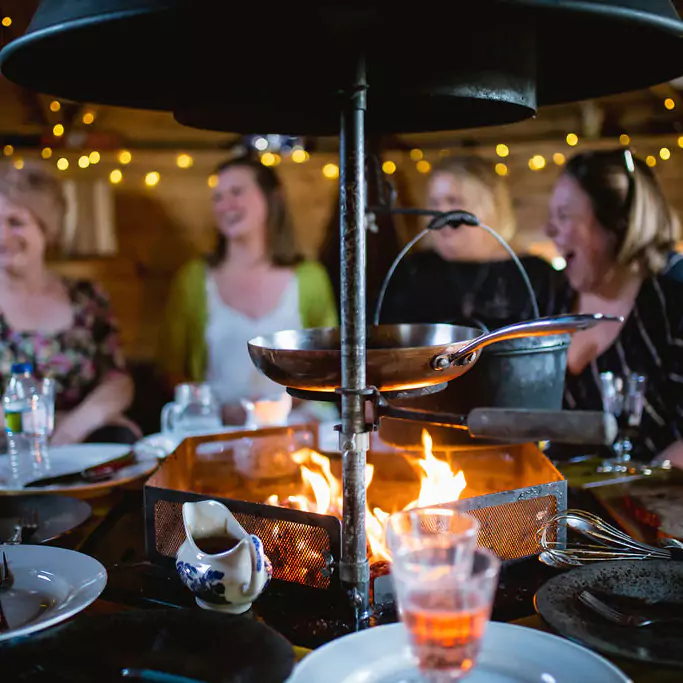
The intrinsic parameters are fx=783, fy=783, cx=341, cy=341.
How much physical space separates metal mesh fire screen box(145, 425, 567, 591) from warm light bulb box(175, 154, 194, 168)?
304cm

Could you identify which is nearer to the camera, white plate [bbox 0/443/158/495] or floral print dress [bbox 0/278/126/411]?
white plate [bbox 0/443/158/495]

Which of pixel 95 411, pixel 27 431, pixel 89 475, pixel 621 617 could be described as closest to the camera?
pixel 621 617

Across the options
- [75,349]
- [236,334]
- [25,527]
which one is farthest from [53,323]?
[25,527]

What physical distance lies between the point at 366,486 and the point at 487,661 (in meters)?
0.49

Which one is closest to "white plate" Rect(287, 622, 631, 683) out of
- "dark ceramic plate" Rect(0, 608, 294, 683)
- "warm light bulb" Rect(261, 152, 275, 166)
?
"dark ceramic plate" Rect(0, 608, 294, 683)

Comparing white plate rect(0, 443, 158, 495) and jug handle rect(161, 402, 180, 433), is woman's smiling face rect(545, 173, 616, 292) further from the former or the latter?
white plate rect(0, 443, 158, 495)

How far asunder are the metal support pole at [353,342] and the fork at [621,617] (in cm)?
30

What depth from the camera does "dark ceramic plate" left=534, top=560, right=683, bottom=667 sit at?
89 cm

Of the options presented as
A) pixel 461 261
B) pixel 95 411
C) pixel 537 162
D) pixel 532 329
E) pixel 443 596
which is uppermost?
pixel 537 162

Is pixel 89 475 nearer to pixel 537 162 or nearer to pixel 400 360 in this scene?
pixel 400 360

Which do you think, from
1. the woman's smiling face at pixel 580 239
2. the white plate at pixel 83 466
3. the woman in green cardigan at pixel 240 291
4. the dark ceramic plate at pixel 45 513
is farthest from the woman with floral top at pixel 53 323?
the woman's smiling face at pixel 580 239

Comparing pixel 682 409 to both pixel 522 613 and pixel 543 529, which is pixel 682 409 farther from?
pixel 522 613

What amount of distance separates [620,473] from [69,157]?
3463 mm

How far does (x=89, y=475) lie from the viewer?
1.64 meters
